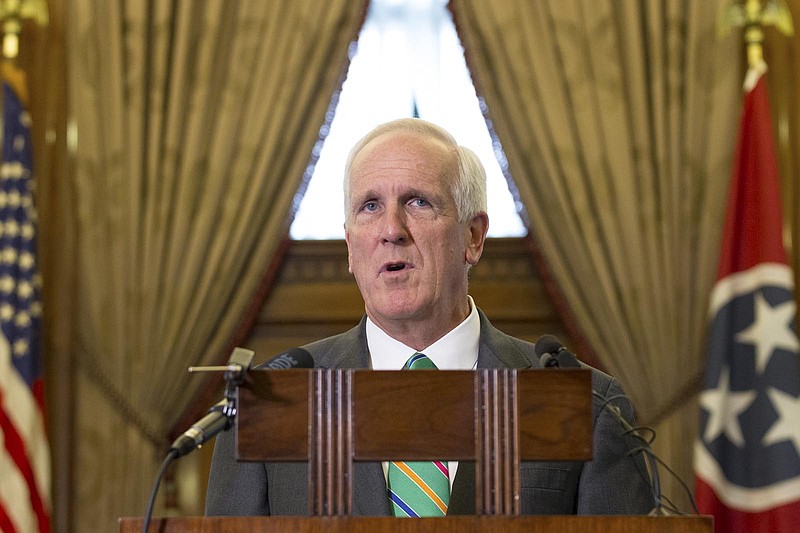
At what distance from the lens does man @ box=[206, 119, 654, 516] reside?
2.85 m

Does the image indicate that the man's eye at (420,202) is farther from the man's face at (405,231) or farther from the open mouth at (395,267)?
the open mouth at (395,267)

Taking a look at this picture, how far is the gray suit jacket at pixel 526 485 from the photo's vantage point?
2.78m

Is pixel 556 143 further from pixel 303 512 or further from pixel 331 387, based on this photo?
pixel 331 387

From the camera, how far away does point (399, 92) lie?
6.79 m

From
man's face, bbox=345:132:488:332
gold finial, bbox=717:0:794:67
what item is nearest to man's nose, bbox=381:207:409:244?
man's face, bbox=345:132:488:332

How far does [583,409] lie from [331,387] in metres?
0.48

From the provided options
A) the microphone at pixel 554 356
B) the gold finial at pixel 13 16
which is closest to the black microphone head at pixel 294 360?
the microphone at pixel 554 356

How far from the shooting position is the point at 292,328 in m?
6.60

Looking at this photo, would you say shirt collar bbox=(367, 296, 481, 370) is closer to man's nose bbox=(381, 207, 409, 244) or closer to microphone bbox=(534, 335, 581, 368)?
man's nose bbox=(381, 207, 409, 244)

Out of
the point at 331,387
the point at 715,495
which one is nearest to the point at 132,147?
the point at 715,495

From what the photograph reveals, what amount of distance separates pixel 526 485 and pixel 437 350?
18.8 inches

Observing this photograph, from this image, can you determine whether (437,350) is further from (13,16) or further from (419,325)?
(13,16)

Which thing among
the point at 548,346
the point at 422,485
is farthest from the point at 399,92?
the point at 548,346

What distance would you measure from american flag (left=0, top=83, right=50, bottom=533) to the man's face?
136 inches
